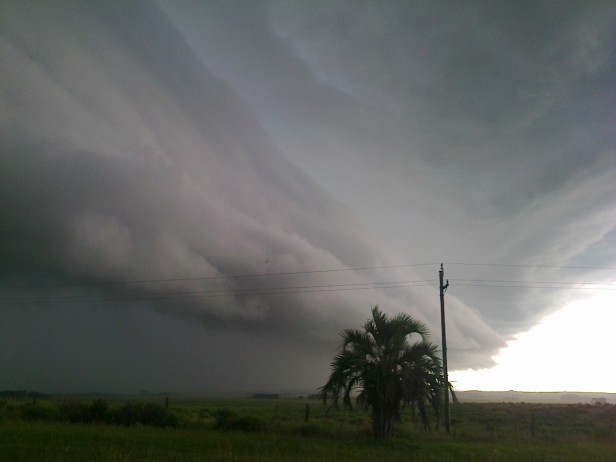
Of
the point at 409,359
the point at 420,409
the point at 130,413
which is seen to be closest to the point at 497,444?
the point at 420,409

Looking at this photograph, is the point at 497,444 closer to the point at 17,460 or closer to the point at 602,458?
the point at 602,458

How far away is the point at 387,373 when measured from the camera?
20.7 metres

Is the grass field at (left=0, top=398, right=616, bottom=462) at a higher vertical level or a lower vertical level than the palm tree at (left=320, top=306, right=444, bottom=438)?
lower

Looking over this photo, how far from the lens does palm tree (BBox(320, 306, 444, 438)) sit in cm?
2050

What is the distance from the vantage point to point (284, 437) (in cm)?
2055

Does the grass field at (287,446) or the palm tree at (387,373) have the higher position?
the palm tree at (387,373)

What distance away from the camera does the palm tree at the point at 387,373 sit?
20500mm

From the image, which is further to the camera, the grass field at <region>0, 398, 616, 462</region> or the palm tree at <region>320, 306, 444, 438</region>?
the palm tree at <region>320, 306, 444, 438</region>

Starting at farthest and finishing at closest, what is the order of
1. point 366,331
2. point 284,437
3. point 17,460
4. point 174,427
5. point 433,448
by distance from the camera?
point 174,427, point 366,331, point 284,437, point 433,448, point 17,460

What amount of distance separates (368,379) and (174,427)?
36.8ft

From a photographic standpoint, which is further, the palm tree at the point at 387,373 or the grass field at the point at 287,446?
the palm tree at the point at 387,373

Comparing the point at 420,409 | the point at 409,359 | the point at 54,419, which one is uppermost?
the point at 409,359

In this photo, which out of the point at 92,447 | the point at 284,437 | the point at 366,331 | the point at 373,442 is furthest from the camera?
the point at 366,331

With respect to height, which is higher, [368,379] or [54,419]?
[368,379]
